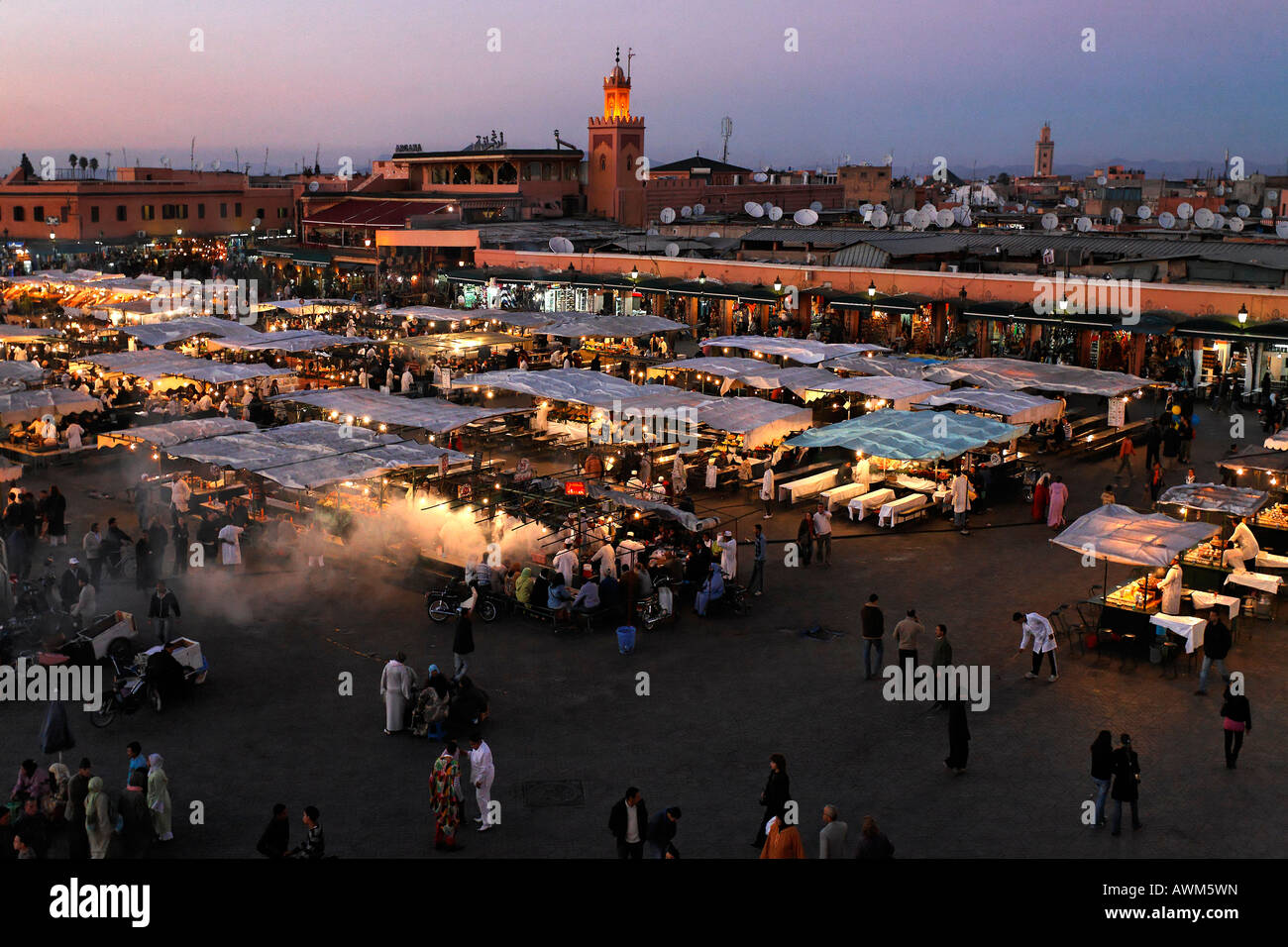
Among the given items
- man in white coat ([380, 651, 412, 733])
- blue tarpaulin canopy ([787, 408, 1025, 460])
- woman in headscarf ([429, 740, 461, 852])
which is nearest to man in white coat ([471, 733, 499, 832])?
woman in headscarf ([429, 740, 461, 852])

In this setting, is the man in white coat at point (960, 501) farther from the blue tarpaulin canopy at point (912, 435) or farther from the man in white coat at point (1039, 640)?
the man in white coat at point (1039, 640)

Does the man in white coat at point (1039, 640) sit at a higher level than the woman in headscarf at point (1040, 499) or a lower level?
lower

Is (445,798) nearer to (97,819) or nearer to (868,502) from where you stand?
(97,819)

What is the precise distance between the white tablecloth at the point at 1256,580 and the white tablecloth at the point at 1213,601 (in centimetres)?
44

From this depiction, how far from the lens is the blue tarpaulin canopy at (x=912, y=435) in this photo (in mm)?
21547

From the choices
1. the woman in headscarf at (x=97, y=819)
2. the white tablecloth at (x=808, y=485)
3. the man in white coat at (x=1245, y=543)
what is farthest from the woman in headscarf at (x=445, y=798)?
the white tablecloth at (x=808, y=485)

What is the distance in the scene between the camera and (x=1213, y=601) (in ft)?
50.7

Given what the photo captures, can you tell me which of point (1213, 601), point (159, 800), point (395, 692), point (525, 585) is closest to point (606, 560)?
point (525, 585)

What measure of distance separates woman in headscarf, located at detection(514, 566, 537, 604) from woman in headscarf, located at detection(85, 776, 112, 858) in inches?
261

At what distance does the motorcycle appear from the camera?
629 inches

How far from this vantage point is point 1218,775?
11.8 meters

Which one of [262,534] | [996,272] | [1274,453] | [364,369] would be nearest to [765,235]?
[996,272]

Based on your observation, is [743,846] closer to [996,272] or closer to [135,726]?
[135,726]

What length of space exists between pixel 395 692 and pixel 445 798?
2421mm
